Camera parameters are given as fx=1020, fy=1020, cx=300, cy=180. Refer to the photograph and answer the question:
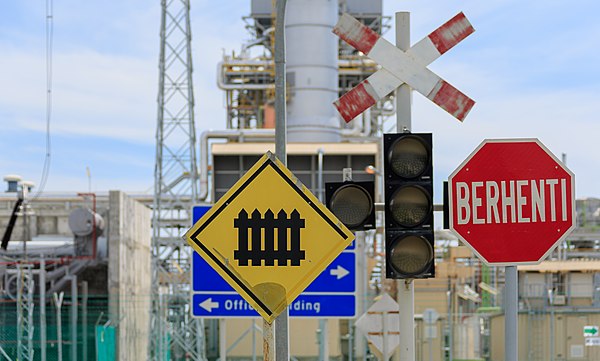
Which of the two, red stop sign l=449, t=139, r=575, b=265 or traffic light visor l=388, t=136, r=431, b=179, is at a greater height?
traffic light visor l=388, t=136, r=431, b=179

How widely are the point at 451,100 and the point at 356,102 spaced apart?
2.58 ft

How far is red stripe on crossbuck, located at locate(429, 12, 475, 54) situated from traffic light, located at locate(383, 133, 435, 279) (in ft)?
3.34

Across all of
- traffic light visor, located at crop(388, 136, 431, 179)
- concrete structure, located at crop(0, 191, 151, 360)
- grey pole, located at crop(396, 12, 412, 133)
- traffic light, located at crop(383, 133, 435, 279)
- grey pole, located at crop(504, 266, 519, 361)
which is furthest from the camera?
concrete structure, located at crop(0, 191, 151, 360)

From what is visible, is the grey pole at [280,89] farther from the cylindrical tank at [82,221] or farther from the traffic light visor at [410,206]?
the cylindrical tank at [82,221]

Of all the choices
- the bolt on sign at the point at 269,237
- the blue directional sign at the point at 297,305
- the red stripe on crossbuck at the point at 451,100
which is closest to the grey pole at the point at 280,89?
the red stripe on crossbuck at the point at 451,100

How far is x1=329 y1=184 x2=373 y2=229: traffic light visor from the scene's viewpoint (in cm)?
814

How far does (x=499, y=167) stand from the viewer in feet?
22.5

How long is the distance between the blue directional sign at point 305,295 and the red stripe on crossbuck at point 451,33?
570cm

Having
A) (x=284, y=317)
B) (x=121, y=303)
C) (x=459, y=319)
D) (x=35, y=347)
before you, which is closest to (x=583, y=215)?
(x=459, y=319)

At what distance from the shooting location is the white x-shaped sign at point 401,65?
8477 millimetres

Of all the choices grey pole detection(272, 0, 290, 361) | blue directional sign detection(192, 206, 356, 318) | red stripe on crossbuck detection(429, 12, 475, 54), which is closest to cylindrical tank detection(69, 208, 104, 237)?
blue directional sign detection(192, 206, 356, 318)

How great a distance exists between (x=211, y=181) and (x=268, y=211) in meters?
35.9

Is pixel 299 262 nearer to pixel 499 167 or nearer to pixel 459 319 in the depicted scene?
pixel 499 167

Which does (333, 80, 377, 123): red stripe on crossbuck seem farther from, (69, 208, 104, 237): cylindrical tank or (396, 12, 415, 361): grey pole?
(69, 208, 104, 237): cylindrical tank
